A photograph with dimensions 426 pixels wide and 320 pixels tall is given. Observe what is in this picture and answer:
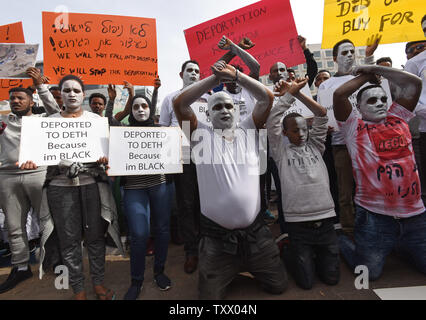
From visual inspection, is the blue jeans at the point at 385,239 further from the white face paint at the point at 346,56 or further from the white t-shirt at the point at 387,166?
the white face paint at the point at 346,56

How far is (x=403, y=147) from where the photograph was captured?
268 centimetres

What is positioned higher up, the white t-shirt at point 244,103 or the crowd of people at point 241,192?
the white t-shirt at point 244,103

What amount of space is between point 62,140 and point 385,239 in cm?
384

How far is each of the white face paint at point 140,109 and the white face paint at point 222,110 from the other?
0.84 meters

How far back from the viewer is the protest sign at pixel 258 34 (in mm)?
3861

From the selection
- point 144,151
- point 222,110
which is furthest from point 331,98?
point 144,151

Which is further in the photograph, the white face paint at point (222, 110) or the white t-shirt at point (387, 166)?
the white t-shirt at point (387, 166)

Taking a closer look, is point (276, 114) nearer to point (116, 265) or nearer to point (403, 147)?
point (403, 147)

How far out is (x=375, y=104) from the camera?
9.00 ft

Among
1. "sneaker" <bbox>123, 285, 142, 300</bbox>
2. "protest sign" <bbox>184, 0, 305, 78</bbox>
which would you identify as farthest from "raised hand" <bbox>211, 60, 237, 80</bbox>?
"sneaker" <bbox>123, 285, 142, 300</bbox>

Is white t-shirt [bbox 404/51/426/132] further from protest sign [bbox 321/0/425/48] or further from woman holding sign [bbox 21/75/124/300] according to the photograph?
woman holding sign [bbox 21/75/124/300]

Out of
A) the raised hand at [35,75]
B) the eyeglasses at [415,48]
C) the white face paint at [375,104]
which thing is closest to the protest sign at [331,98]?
the white face paint at [375,104]

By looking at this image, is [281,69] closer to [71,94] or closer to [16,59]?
[71,94]

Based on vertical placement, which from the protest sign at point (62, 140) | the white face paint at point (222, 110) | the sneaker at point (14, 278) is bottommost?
the sneaker at point (14, 278)
